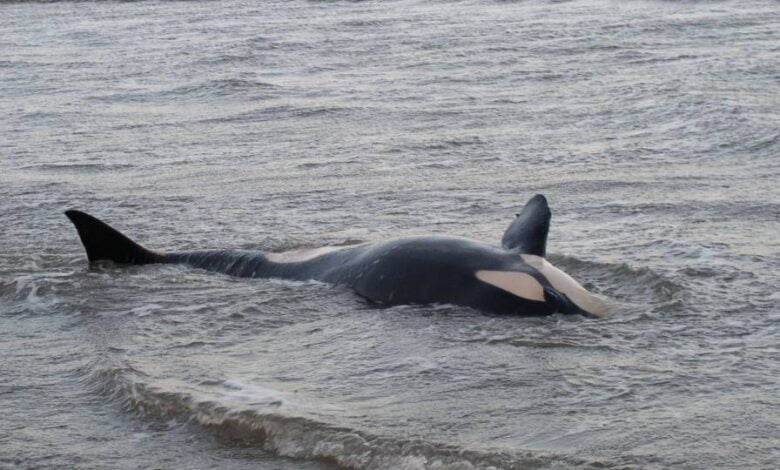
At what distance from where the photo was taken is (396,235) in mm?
10102

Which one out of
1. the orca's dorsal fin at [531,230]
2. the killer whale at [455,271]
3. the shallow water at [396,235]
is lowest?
the shallow water at [396,235]

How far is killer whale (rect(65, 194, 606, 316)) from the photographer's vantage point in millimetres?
7723

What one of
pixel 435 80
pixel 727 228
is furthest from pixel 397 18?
pixel 727 228

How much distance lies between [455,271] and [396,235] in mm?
2150

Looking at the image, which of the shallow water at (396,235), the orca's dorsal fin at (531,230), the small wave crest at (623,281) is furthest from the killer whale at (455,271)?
the small wave crest at (623,281)

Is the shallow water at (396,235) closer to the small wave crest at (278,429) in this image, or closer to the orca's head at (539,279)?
the small wave crest at (278,429)

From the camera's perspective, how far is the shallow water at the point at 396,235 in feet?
21.0

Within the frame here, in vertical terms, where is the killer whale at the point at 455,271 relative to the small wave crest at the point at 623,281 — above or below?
above

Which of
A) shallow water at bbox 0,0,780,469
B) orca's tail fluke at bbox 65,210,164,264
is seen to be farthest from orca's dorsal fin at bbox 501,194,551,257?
orca's tail fluke at bbox 65,210,164,264

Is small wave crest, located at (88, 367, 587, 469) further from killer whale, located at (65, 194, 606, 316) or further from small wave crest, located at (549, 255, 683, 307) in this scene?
small wave crest, located at (549, 255, 683, 307)

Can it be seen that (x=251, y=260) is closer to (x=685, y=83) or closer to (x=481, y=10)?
(x=685, y=83)

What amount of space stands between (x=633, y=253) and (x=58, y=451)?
14.3 ft

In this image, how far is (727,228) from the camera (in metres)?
9.80

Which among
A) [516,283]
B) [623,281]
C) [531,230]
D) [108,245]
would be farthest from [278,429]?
[108,245]
